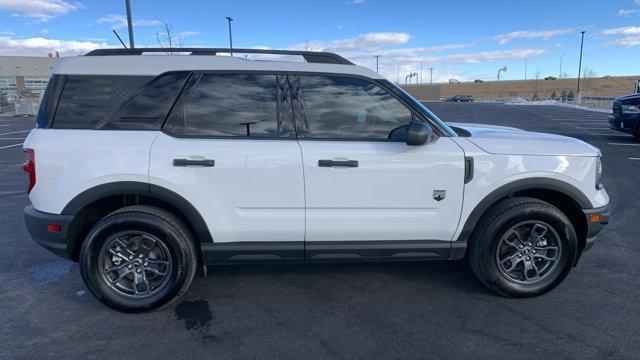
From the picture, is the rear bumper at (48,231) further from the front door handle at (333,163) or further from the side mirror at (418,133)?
the side mirror at (418,133)

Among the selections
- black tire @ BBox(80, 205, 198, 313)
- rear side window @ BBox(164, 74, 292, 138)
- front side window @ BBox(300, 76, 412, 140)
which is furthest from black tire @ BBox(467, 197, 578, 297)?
black tire @ BBox(80, 205, 198, 313)

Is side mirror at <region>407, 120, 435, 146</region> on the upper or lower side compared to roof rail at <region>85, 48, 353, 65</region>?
lower

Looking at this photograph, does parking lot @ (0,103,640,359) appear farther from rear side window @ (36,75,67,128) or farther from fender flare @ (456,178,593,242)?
rear side window @ (36,75,67,128)

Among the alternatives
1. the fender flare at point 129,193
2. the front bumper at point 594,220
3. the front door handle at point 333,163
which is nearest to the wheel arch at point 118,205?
the fender flare at point 129,193

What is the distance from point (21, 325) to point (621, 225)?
6.18 meters

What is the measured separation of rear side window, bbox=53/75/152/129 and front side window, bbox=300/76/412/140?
1360 millimetres

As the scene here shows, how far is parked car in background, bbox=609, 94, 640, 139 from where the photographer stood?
39.0ft

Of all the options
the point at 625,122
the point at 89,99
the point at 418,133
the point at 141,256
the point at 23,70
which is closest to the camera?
the point at 418,133

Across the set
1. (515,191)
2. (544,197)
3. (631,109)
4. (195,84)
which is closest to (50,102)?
(195,84)

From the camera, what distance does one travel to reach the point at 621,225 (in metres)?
5.21

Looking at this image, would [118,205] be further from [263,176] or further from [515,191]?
[515,191]

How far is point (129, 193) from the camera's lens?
10.4 ft

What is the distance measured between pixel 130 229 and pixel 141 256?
0.25 m

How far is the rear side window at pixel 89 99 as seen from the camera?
319 cm
